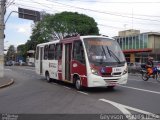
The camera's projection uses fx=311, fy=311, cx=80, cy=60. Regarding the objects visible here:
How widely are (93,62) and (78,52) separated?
4.64 ft

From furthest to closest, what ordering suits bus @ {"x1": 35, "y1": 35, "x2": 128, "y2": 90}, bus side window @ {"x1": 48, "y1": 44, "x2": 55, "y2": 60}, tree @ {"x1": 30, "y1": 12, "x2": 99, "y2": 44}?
tree @ {"x1": 30, "y1": 12, "x2": 99, "y2": 44}, bus side window @ {"x1": 48, "y1": 44, "x2": 55, "y2": 60}, bus @ {"x1": 35, "y1": 35, "x2": 128, "y2": 90}

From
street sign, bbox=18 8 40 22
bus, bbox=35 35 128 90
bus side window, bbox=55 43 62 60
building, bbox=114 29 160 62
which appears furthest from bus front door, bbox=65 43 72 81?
building, bbox=114 29 160 62

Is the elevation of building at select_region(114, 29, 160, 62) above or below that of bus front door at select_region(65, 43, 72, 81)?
above

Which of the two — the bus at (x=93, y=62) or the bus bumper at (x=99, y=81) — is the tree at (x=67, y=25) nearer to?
the bus at (x=93, y=62)

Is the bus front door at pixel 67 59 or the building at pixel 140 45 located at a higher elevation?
the building at pixel 140 45

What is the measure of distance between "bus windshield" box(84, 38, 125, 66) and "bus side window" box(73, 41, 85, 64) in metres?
0.40

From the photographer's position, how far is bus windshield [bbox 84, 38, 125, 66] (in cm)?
1449

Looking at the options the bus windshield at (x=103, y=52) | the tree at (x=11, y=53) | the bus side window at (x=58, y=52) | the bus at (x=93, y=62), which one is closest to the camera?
the bus at (x=93, y=62)

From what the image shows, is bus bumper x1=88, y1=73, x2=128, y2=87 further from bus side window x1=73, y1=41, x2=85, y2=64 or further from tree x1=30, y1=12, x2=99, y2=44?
tree x1=30, y1=12, x2=99, y2=44

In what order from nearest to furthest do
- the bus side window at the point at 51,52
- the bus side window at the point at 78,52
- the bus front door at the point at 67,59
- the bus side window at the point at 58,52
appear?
the bus side window at the point at 78,52, the bus front door at the point at 67,59, the bus side window at the point at 58,52, the bus side window at the point at 51,52

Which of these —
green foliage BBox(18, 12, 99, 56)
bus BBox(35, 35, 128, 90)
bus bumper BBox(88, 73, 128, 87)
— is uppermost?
green foliage BBox(18, 12, 99, 56)

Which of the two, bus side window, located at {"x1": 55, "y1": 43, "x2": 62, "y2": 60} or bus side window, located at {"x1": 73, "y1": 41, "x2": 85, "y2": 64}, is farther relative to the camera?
bus side window, located at {"x1": 55, "y1": 43, "x2": 62, "y2": 60}

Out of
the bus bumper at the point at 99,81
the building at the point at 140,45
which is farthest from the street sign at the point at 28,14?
the building at the point at 140,45

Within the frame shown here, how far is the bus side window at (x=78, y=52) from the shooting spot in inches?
594
